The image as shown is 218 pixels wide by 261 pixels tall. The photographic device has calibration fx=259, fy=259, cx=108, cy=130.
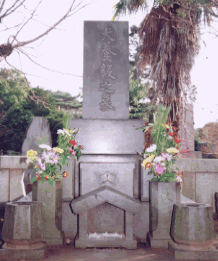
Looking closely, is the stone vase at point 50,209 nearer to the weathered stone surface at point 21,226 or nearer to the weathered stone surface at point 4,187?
the weathered stone surface at point 21,226

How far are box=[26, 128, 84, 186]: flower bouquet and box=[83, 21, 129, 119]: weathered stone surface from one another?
A: 2.13 feet

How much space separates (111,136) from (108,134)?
0.07m

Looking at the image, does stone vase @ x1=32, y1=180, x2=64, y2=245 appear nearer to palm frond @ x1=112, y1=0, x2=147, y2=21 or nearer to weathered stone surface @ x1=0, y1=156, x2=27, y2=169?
weathered stone surface @ x1=0, y1=156, x2=27, y2=169

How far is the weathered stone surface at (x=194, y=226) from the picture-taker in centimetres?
390

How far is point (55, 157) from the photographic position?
473cm

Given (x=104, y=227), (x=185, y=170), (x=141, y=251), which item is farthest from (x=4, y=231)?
(x=185, y=170)

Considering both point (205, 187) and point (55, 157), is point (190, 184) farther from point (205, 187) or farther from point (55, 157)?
point (55, 157)

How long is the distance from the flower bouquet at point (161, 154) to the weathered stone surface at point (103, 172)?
441mm

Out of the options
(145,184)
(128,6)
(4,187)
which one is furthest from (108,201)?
(128,6)

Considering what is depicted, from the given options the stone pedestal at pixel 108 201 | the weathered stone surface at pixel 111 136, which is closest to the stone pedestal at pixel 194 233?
the stone pedestal at pixel 108 201

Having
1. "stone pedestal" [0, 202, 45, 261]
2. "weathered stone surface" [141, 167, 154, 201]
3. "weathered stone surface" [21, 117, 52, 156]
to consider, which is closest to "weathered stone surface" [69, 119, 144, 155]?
"weathered stone surface" [141, 167, 154, 201]

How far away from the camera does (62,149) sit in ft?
16.0

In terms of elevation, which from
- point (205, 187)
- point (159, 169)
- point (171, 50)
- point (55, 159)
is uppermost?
point (171, 50)

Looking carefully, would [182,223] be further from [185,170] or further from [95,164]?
[185,170]
